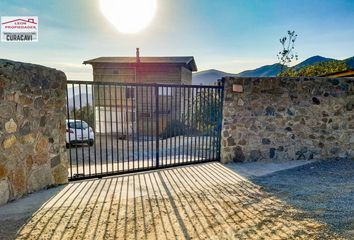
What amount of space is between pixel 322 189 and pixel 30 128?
187 inches

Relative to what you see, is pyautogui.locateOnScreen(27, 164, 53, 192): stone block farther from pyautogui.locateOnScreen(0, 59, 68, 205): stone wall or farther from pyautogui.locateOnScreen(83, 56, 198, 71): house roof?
pyautogui.locateOnScreen(83, 56, 198, 71): house roof

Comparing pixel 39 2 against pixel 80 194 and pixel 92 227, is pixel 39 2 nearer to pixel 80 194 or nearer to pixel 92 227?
pixel 80 194

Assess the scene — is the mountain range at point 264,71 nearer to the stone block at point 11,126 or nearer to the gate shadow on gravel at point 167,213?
the gate shadow on gravel at point 167,213

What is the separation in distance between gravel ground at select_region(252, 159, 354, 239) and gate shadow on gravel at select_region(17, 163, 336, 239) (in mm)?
214

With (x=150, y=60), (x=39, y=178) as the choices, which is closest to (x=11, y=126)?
(x=39, y=178)

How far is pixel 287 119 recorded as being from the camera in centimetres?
569

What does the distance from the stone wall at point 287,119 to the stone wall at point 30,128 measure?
357cm

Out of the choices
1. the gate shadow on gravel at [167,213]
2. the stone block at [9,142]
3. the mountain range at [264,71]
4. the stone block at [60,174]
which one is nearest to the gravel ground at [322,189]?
the gate shadow on gravel at [167,213]

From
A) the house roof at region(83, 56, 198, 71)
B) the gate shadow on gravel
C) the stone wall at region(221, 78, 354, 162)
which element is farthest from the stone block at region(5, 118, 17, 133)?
the house roof at region(83, 56, 198, 71)

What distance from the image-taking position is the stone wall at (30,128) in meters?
3.05

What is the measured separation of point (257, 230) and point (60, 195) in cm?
283

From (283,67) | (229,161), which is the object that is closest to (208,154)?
(229,161)

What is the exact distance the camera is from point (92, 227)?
256cm

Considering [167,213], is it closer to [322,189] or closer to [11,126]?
[11,126]
